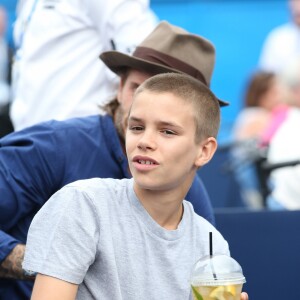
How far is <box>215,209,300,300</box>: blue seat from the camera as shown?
14.0ft

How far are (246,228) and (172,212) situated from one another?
1.30m

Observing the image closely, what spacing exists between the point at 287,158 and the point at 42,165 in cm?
313

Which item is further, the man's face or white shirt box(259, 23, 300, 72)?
white shirt box(259, 23, 300, 72)

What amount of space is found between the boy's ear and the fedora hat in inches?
25.7

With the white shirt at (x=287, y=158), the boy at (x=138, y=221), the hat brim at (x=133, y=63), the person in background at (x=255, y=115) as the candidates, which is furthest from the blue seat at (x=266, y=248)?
the person in background at (x=255, y=115)

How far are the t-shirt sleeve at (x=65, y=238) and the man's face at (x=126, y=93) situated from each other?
2.73 feet

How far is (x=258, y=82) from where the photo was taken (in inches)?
327

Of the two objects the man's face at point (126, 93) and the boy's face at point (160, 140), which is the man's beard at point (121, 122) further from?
the boy's face at point (160, 140)

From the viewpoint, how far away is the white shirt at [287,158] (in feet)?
20.3

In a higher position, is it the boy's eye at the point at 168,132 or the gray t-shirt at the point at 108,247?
the boy's eye at the point at 168,132

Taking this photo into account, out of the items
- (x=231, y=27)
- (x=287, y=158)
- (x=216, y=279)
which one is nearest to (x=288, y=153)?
(x=287, y=158)

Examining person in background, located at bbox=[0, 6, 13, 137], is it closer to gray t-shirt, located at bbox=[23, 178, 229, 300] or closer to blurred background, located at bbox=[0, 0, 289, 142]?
blurred background, located at bbox=[0, 0, 289, 142]

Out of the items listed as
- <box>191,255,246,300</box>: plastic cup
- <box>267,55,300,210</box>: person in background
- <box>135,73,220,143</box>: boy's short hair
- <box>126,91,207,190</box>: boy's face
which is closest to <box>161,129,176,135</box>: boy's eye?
<box>126,91,207,190</box>: boy's face

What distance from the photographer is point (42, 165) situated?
3561 mm
